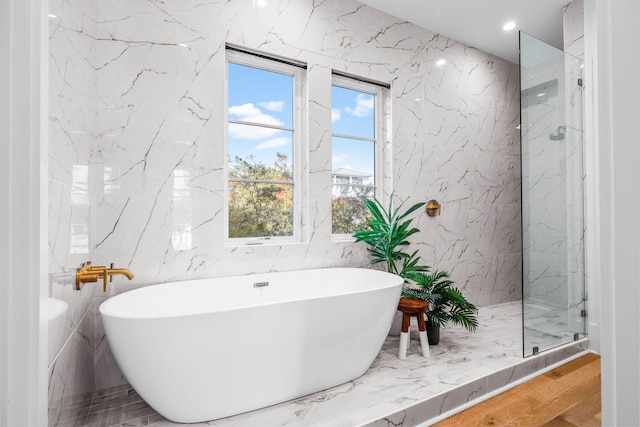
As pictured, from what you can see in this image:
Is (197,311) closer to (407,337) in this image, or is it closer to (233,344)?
(233,344)

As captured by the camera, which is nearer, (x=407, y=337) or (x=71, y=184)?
(x=71, y=184)

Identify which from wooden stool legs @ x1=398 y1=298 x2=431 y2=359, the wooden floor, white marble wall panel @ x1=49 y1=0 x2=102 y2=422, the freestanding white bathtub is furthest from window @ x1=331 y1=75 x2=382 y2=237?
white marble wall panel @ x1=49 y1=0 x2=102 y2=422

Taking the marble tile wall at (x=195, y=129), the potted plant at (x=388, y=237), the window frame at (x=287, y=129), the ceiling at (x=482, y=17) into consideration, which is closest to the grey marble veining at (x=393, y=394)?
the marble tile wall at (x=195, y=129)

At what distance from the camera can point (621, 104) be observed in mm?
519

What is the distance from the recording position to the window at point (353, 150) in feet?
9.87

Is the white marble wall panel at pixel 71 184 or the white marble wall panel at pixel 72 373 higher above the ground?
the white marble wall panel at pixel 71 184

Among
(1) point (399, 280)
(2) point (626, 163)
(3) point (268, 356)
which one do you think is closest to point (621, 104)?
(2) point (626, 163)

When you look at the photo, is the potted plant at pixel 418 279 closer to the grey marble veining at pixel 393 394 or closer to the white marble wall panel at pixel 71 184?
the grey marble veining at pixel 393 394

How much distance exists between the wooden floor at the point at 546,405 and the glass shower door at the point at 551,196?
9.1 inches

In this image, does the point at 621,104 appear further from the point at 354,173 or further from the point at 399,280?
the point at 354,173

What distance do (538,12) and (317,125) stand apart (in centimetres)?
231

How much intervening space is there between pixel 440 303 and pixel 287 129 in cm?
178

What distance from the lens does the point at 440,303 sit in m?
2.50

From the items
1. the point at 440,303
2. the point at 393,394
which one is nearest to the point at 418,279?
the point at 440,303
